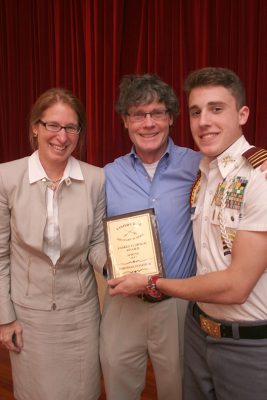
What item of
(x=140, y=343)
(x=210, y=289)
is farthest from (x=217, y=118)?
(x=140, y=343)

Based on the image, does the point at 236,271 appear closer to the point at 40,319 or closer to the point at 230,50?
the point at 40,319

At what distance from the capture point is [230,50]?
9.00ft

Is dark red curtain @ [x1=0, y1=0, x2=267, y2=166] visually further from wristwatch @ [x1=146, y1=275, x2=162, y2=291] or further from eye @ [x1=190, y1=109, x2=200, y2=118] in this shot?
wristwatch @ [x1=146, y1=275, x2=162, y2=291]

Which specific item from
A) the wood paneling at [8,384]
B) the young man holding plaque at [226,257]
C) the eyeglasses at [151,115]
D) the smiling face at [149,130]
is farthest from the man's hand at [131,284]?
the wood paneling at [8,384]

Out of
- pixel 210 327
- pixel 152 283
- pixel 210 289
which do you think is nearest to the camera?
pixel 210 289

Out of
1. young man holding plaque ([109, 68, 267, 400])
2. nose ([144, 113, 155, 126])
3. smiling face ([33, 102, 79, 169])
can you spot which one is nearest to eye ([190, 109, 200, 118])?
young man holding plaque ([109, 68, 267, 400])

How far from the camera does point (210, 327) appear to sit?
1445 mm

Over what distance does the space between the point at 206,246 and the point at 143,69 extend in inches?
85.2

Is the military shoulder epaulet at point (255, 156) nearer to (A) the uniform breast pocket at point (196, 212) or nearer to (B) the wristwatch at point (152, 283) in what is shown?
(A) the uniform breast pocket at point (196, 212)

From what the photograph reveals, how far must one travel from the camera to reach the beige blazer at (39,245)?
1.70 m

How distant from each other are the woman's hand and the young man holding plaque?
1.98 ft

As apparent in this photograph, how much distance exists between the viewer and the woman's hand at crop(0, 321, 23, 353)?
1.76 metres

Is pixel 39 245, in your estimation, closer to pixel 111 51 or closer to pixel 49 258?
pixel 49 258

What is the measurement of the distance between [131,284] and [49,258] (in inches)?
14.5
